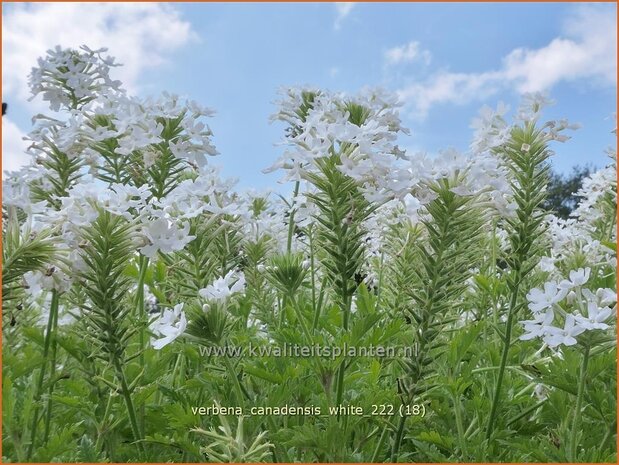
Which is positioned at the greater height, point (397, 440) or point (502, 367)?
point (502, 367)

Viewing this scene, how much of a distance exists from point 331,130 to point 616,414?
6.11 ft

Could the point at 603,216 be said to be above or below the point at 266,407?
above

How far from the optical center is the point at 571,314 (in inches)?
95.9

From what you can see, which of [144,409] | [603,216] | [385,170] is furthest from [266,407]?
[603,216]

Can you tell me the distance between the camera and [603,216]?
17.4 feet

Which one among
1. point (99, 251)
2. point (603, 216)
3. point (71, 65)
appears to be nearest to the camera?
point (99, 251)

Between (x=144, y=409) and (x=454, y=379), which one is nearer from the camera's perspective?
(x=454, y=379)

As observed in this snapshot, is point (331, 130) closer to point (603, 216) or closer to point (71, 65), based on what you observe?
point (71, 65)

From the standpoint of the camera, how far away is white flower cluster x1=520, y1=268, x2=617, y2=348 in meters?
2.33

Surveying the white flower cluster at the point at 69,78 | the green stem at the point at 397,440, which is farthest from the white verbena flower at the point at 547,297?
the white flower cluster at the point at 69,78

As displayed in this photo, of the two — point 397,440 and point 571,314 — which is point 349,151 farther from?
point 397,440

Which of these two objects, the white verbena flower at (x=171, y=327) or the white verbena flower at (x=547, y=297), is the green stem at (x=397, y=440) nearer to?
the white verbena flower at (x=547, y=297)

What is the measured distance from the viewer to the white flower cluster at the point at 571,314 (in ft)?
7.64

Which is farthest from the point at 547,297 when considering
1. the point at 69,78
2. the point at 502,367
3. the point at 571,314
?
the point at 69,78
